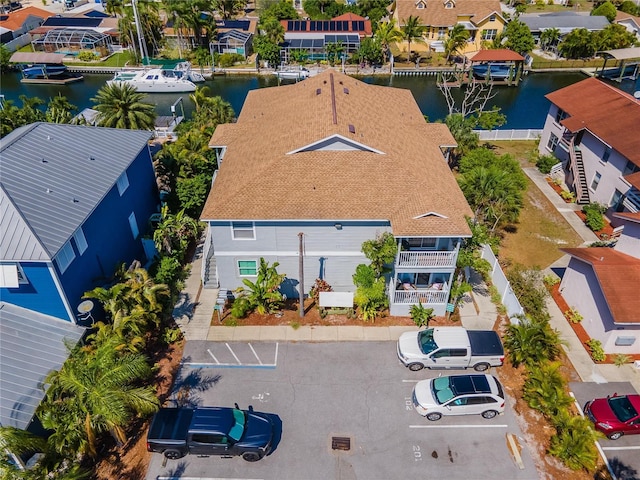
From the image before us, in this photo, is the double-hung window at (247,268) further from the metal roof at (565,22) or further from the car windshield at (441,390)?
the metal roof at (565,22)

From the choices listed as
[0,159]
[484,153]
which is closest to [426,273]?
[484,153]

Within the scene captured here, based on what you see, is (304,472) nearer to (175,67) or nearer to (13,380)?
(13,380)

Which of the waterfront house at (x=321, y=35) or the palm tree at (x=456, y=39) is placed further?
the waterfront house at (x=321, y=35)

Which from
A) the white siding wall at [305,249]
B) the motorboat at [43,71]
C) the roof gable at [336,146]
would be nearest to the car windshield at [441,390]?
the white siding wall at [305,249]

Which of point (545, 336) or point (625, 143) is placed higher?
point (625, 143)

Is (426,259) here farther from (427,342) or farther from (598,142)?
(598,142)

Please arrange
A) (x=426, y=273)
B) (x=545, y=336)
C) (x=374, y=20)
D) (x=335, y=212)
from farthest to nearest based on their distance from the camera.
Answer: (x=374, y=20) → (x=426, y=273) → (x=335, y=212) → (x=545, y=336)

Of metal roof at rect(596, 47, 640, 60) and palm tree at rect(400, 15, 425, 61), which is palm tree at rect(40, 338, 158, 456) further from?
metal roof at rect(596, 47, 640, 60)
